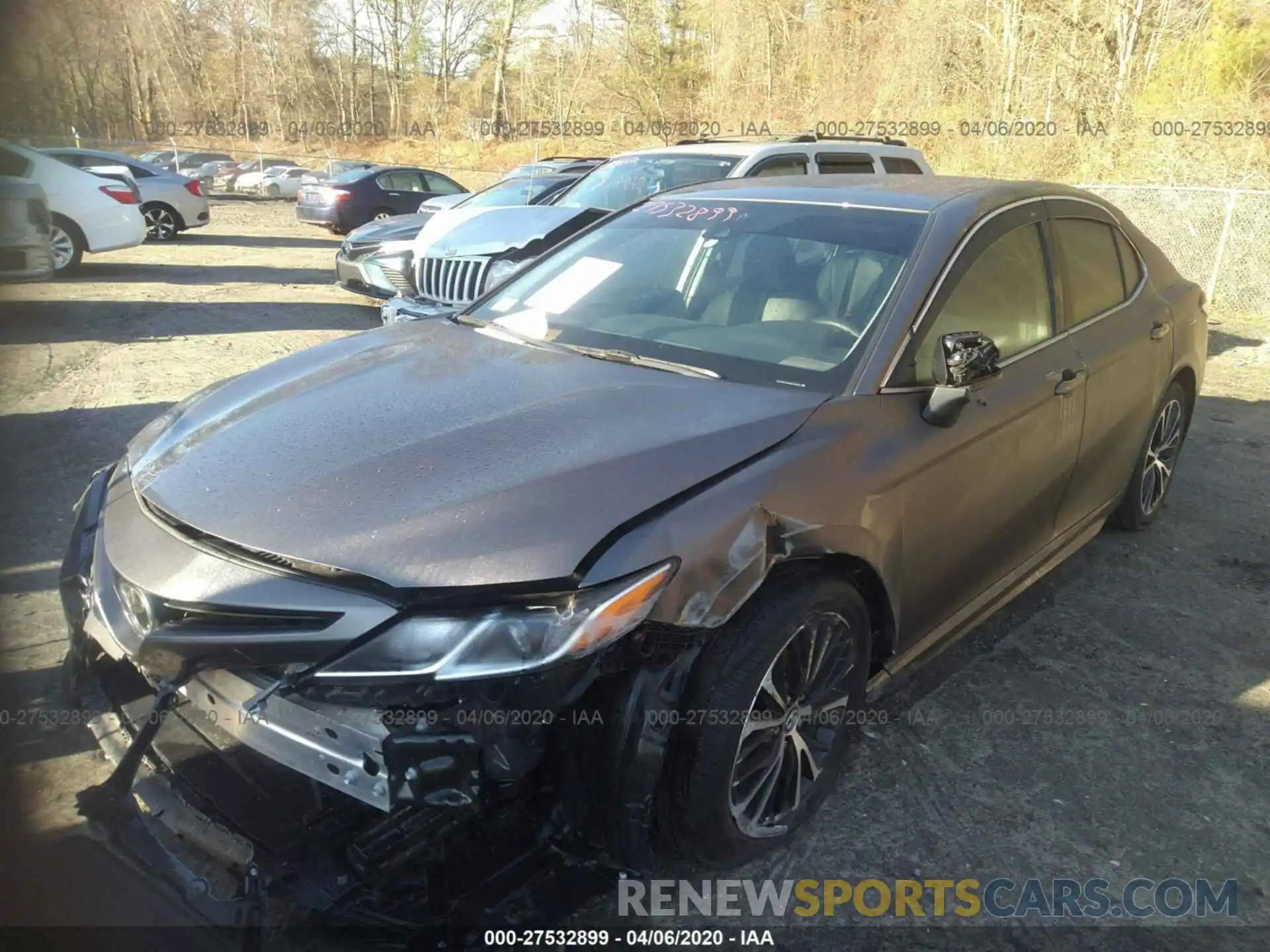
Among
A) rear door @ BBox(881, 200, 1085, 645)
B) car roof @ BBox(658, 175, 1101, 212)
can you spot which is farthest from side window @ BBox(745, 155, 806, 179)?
rear door @ BBox(881, 200, 1085, 645)

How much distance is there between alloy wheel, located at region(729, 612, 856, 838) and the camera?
2445 millimetres

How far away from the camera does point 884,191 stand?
3518mm

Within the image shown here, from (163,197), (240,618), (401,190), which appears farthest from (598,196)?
(401,190)

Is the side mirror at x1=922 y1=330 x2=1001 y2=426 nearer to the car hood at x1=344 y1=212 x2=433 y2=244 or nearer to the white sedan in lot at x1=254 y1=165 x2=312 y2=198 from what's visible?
the car hood at x1=344 y1=212 x2=433 y2=244

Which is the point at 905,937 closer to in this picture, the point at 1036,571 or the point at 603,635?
the point at 603,635

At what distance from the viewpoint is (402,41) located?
180 ft

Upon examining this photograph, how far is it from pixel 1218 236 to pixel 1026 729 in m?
11.1

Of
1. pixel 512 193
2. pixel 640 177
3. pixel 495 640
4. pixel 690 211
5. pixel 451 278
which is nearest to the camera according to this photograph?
pixel 495 640

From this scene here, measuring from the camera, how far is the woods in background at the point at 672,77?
645 inches

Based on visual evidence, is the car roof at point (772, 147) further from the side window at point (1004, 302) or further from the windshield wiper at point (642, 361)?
the windshield wiper at point (642, 361)

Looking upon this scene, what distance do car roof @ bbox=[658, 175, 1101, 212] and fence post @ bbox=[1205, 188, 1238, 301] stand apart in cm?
939

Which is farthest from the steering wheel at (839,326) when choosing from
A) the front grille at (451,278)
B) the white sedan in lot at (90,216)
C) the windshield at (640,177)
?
the white sedan in lot at (90,216)

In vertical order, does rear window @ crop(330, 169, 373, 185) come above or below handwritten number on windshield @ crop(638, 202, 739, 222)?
above

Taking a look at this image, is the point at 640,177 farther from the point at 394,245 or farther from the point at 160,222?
the point at 160,222
